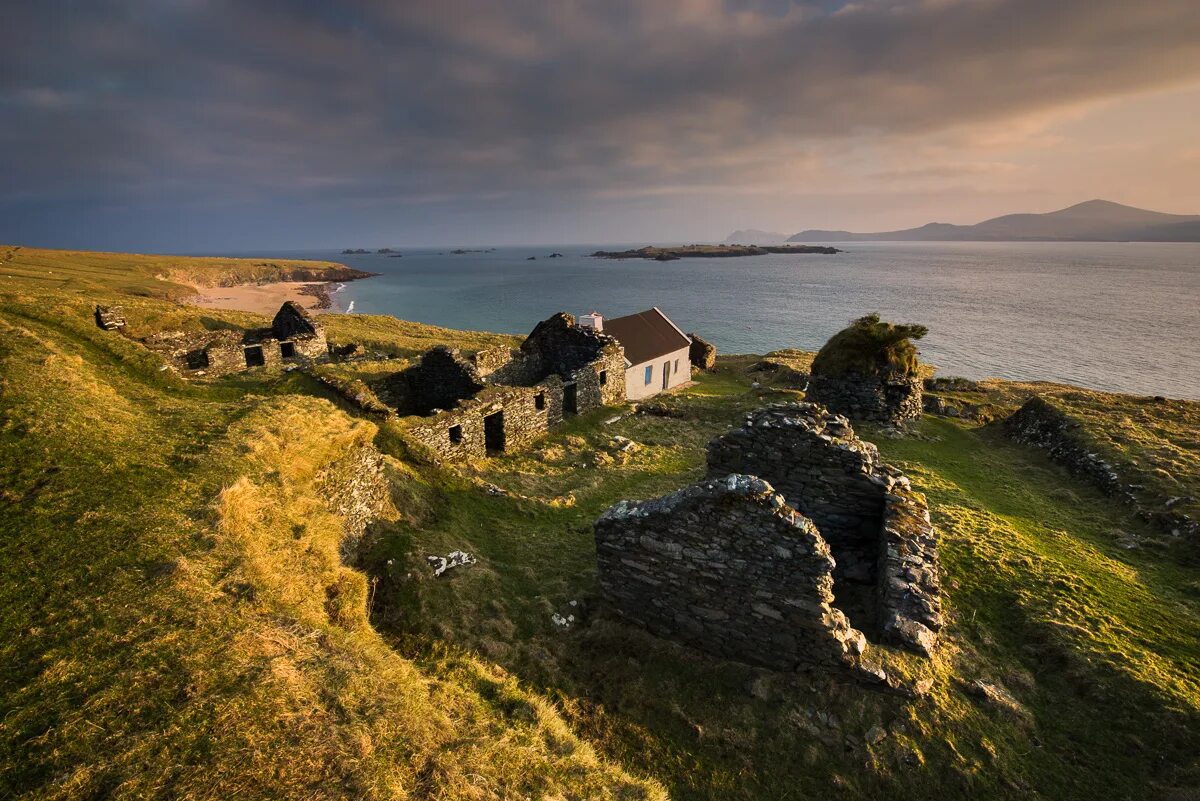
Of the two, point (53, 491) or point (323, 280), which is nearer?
point (53, 491)

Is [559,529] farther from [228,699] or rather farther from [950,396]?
[950,396]

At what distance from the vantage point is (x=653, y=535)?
31.0 ft

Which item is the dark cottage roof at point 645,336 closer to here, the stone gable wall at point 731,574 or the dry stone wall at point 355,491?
the dry stone wall at point 355,491

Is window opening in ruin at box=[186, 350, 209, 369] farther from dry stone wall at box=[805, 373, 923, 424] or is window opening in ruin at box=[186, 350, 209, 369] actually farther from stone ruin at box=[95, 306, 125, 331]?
dry stone wall at box=[805, 373, 923, 424]

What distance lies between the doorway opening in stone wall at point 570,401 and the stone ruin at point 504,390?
0.05 metres

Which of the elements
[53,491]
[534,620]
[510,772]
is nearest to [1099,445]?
[534,620]

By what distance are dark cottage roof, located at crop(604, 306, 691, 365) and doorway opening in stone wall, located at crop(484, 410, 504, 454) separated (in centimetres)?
1646

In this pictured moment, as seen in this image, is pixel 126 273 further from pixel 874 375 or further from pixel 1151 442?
pixel 1151 442

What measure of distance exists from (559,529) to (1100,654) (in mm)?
11684

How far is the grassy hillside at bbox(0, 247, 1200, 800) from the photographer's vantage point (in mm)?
4738

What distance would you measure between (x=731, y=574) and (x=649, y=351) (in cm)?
2778

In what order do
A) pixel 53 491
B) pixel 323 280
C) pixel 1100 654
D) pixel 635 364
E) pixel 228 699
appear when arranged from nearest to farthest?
pixel 228 699, pixel 53 491, pixel 1100 654, pixel 635 364, pixel 323 280

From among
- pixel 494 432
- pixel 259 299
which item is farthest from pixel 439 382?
pixel 259 299

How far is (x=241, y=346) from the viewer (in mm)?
23688
